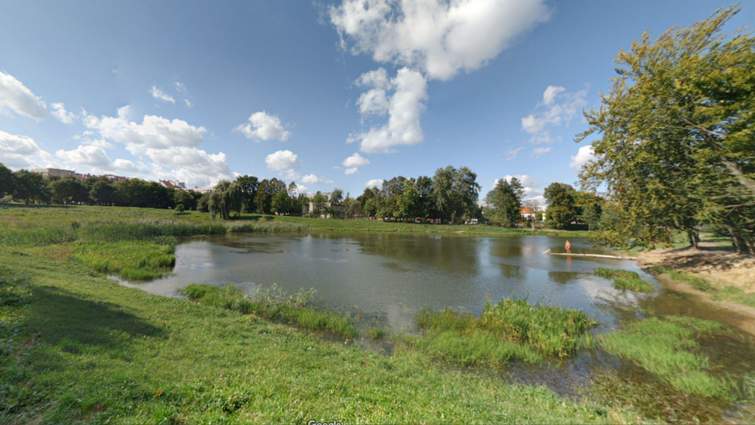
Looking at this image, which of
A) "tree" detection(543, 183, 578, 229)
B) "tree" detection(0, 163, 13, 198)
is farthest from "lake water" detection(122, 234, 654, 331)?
"tree" detection(0, 163, 13, 198)

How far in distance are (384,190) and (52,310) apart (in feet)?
308

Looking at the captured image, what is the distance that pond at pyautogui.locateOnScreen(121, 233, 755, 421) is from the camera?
7.07 meters

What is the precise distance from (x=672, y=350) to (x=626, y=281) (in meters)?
11.9

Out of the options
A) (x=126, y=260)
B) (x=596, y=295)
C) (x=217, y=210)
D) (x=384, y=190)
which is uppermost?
(x=384, y=190)

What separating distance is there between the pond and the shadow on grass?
530cm

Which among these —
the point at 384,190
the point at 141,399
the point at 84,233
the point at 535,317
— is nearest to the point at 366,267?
the point at 535,317

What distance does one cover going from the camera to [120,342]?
19.2ft

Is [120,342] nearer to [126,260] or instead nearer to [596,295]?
[126,260]

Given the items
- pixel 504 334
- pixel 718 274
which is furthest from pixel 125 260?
pixel 718 274

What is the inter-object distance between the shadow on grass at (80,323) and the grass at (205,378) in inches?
0.8

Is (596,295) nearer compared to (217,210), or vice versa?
(596,295)

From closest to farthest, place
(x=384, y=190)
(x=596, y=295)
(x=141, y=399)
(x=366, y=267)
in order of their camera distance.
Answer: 1. (x=141, y=399)
2. (x=596, y=295)
3. (x=366, y=267)
4. (x=384, y=190)

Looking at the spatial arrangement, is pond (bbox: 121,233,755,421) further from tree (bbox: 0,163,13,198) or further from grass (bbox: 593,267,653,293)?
tree (bbox: 0,163,13,198)

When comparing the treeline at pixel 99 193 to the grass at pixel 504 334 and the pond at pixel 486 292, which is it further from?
the grass at pixel 504 334
